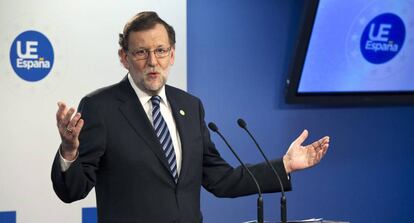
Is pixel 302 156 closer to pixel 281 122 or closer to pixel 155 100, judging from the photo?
pixel 155 100

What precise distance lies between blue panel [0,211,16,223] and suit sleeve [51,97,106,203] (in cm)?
149

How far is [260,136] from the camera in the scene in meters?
4.52

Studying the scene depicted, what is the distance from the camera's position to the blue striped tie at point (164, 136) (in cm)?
272

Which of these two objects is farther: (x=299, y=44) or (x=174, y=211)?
(x=299, y=44)

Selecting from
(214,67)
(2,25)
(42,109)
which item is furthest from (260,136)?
(2,25)

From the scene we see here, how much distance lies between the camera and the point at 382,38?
15.4 ft

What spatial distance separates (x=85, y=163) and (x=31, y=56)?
5.27 feet

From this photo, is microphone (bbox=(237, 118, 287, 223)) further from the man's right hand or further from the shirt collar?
the man's right hand

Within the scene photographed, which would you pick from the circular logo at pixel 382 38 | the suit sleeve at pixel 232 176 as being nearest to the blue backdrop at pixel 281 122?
the circular logo at pixel 382 38

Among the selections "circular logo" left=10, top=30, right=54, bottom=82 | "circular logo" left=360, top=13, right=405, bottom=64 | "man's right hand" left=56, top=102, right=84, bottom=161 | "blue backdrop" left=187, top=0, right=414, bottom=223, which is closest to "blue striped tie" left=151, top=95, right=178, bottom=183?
"man's right hand" left=56, top=102, right=84, bottom=161

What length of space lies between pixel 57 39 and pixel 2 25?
0.30m

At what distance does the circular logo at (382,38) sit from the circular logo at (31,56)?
1989 millimetres

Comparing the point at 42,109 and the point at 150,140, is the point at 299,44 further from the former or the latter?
the point at 150,140

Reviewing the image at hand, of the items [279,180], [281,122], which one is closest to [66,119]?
[279,180]
